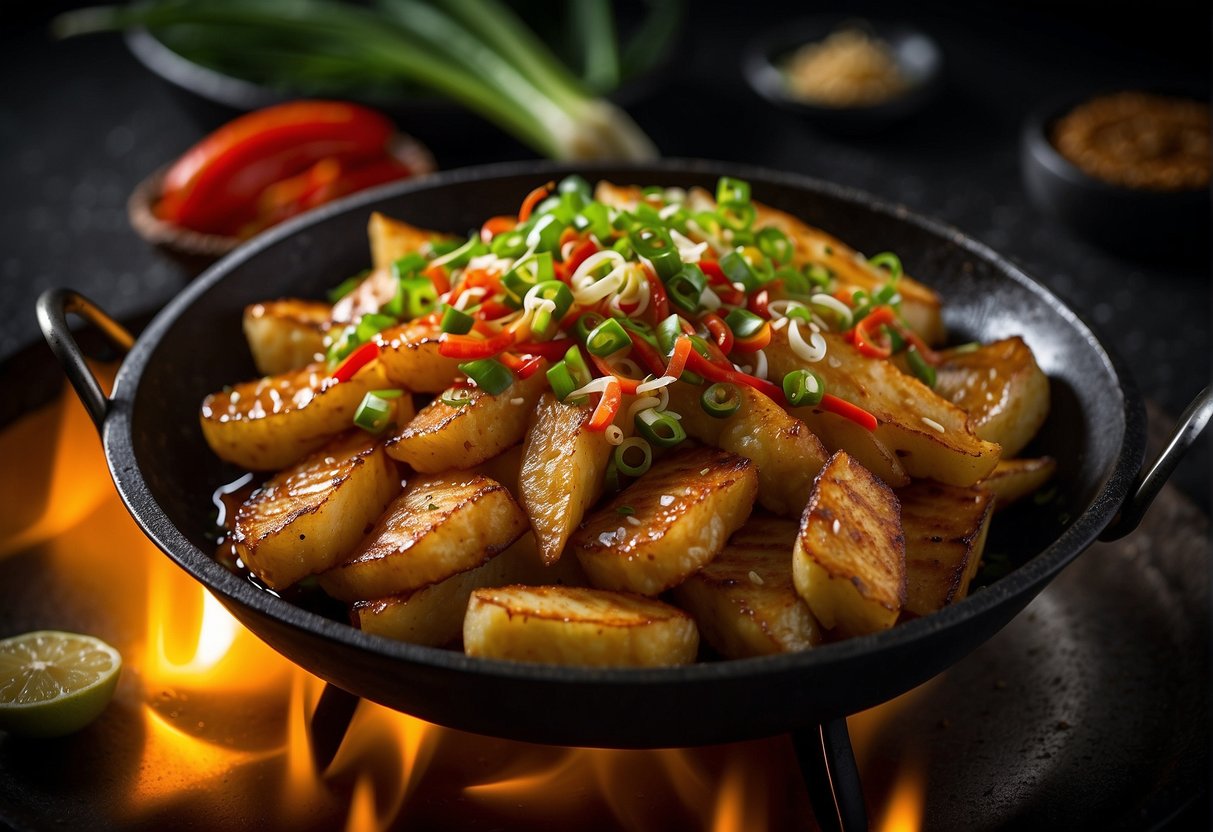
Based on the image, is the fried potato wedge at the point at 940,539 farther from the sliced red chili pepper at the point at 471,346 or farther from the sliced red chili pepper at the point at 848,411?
the sliced red chili pepper at the point at 471,346

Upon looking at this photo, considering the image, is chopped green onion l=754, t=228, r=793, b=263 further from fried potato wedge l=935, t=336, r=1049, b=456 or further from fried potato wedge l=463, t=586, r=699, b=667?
fried potato wedge l=463, t=586, r=699, b=667

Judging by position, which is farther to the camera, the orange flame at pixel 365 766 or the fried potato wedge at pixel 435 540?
the orange flame at pixel 365 766

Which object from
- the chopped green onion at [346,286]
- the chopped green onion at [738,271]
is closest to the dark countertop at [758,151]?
the chopped green onion at [346,286]

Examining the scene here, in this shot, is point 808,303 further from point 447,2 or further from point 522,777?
point 447,2

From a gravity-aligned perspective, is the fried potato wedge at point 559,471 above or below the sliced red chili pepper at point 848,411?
above

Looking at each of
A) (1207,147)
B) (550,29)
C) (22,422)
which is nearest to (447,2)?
(550,29)

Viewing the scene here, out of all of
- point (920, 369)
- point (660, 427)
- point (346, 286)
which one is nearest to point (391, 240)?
point (346, 286)
